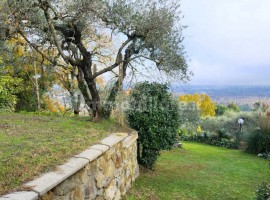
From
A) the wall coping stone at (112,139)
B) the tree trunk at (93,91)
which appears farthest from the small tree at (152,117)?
the wall coping stone at (112,139)

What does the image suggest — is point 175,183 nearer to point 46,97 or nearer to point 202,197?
point 202,197

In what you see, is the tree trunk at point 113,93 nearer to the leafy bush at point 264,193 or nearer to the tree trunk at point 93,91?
the tree trunk at point 93,91

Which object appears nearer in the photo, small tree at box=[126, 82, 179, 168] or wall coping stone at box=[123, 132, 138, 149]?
wall coping stone at box=[123, 132, 138, 149]

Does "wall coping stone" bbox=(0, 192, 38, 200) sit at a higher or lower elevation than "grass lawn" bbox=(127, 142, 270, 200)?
higher

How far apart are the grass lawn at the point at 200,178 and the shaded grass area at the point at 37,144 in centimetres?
136

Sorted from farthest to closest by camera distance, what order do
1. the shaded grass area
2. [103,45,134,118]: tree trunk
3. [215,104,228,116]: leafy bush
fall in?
[215,104,228,116]: leafy bush → [103,45,134,118]: tree trunk → the shaded grass area

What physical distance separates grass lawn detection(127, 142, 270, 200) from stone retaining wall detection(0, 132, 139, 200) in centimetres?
51

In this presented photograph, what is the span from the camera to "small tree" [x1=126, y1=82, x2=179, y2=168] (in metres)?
6.67

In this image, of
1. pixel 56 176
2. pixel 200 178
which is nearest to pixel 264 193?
pixel 200 178

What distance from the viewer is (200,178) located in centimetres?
702

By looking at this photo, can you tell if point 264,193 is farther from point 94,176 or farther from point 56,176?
point 56,176

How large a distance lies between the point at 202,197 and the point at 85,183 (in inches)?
115

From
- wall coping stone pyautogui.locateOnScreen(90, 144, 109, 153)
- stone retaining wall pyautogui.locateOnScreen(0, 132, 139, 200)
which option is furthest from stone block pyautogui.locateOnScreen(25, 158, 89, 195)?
wall coping stone pyautogui.locateOnScreen(90, 144, 109, 153)

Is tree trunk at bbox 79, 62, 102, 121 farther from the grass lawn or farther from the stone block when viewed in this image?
the stone block
